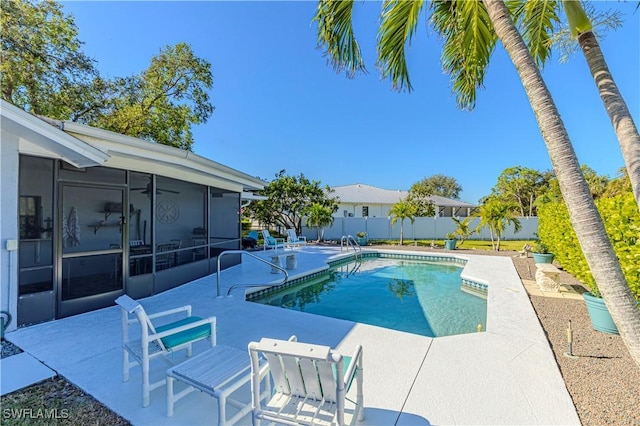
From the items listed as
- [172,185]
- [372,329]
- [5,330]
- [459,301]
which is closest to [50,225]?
[5,330]

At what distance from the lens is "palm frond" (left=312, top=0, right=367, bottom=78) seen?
160 inches

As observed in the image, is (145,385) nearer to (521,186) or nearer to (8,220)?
(8,220)

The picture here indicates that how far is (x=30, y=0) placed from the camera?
12750 millimetres

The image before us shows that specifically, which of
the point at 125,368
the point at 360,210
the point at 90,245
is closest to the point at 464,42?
the point at 125,368

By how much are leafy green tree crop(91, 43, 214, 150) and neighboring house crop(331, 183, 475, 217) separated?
1642 centimetres

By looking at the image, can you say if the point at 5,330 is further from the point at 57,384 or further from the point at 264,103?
the point at 264,103

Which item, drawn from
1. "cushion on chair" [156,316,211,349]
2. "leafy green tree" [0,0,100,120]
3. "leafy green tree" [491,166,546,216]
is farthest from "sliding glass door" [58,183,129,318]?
"leafy green tree" [491,166,546,216]

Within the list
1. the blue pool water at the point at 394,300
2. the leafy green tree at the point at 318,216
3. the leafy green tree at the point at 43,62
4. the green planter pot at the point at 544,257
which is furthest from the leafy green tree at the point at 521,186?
the leafy green tree at the point at 43,62

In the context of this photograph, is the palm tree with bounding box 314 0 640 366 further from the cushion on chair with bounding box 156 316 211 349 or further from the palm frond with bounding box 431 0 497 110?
the cushion on chair with bounding box 156 316 211 349

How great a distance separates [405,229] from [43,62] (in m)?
24.2

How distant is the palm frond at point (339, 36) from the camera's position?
4.07 meters

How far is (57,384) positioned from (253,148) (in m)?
23.5

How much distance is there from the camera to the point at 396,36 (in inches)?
182

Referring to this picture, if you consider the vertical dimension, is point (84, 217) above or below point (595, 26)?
below
